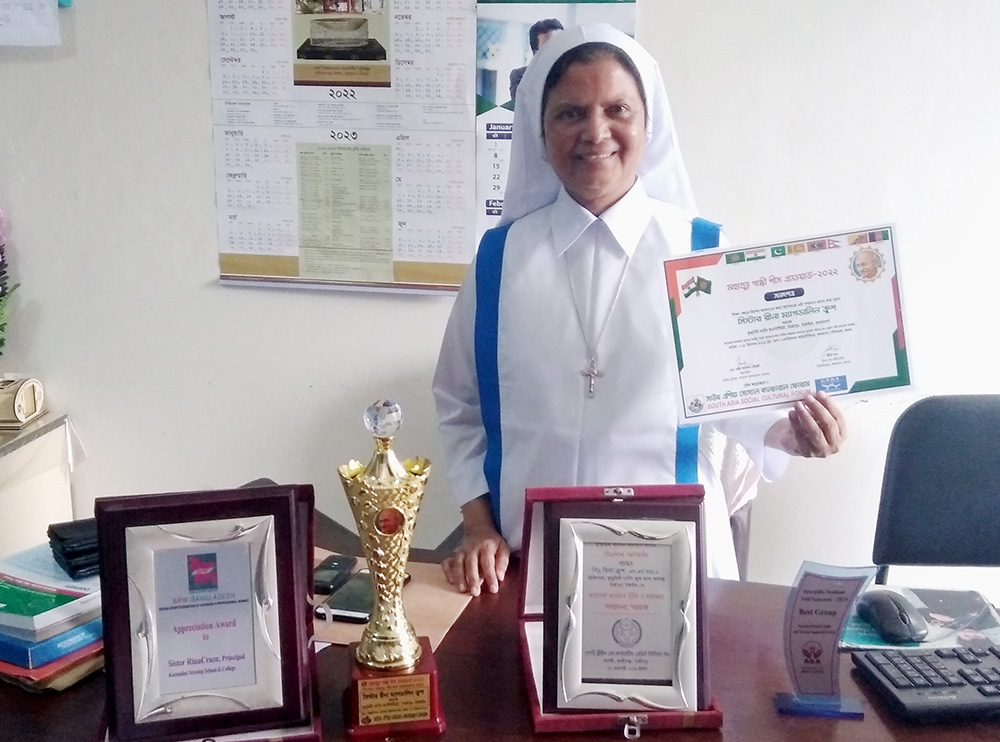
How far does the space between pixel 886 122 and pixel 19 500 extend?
2449 millimetres

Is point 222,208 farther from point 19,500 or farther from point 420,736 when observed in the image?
point 420,736

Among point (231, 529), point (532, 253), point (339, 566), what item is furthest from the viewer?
point (532, 253)

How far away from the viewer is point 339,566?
1399mm

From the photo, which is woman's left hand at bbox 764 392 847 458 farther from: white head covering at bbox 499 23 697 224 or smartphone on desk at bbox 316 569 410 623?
smartphone on desk at bbox 316 569 410 623

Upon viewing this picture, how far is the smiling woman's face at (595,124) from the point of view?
1405 mm

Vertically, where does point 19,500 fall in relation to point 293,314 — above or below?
below

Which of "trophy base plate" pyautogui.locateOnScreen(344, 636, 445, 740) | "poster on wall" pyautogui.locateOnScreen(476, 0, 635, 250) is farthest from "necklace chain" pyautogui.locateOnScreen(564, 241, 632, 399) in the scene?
"poster on wall" pyautogui.locateOnScreen(476, 0, 635, 250)

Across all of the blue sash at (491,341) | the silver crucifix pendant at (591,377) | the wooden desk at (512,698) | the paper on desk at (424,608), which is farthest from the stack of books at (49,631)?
the silver crucifix pendant at (591,377)

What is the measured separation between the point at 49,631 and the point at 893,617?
42.9 inches

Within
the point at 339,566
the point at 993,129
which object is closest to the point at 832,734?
the point at 339,566

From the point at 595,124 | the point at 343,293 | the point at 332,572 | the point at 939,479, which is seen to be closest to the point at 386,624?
the point at 332,572

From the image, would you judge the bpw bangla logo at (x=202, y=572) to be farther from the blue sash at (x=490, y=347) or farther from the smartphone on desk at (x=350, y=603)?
the blue sash at (x=490, y=347)

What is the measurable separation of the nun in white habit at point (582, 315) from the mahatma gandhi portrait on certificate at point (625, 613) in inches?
14.6

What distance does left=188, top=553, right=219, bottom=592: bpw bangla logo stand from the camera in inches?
37.4
